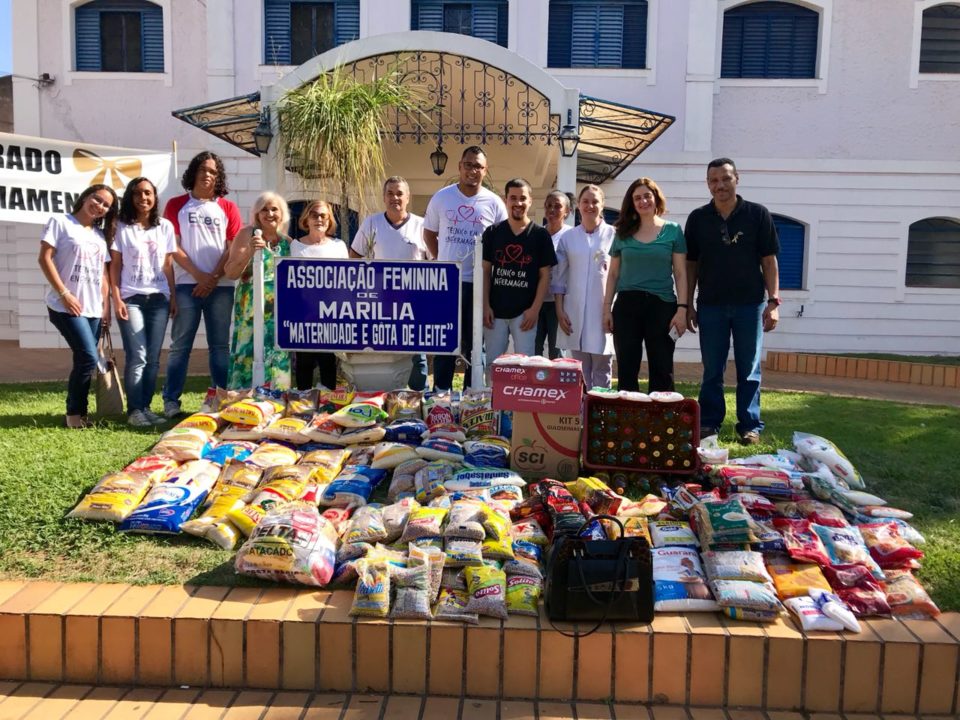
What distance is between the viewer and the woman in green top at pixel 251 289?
5.63 m

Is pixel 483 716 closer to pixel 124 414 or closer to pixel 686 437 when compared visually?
pixel 686 437

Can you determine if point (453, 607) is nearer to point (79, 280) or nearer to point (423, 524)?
point (423, 524)

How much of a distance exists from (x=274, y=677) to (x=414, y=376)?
3.53 m

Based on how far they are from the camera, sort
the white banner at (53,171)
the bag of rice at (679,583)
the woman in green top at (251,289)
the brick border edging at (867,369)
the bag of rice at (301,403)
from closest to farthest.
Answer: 1. the bag of rice at (679,583)
2. the bag of rice at (301,403)
3. the woman in green top at (251,289)
4. the white banner at (53,171)
5. the brick border edging at (867,369)

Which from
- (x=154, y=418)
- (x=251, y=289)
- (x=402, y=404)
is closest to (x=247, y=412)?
(x=402, y=404)

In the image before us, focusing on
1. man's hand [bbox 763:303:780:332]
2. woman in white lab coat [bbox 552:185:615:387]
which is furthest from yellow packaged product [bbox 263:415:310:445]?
man's hand [bbox 763:303:780:332]

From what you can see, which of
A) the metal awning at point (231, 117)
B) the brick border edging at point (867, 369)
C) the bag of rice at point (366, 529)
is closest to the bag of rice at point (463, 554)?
the bag of rice at point (366, 529)

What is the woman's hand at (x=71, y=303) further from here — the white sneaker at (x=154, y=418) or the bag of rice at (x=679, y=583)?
the bag of rice at (x=679, y=583)

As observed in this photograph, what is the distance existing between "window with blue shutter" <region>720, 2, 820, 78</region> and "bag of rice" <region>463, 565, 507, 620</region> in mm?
11377

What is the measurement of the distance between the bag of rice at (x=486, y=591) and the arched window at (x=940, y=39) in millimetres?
12702

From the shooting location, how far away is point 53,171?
384 inches

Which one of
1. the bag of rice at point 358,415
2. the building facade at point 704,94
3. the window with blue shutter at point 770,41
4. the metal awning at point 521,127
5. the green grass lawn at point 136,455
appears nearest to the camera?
the green grass lawn at point 136,455

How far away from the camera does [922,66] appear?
12234 millimetres

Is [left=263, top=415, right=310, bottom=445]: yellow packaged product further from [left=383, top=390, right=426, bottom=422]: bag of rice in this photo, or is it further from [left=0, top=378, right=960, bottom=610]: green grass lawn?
[left=0, top=378, right=960, bottom=610]: green grass lawn
